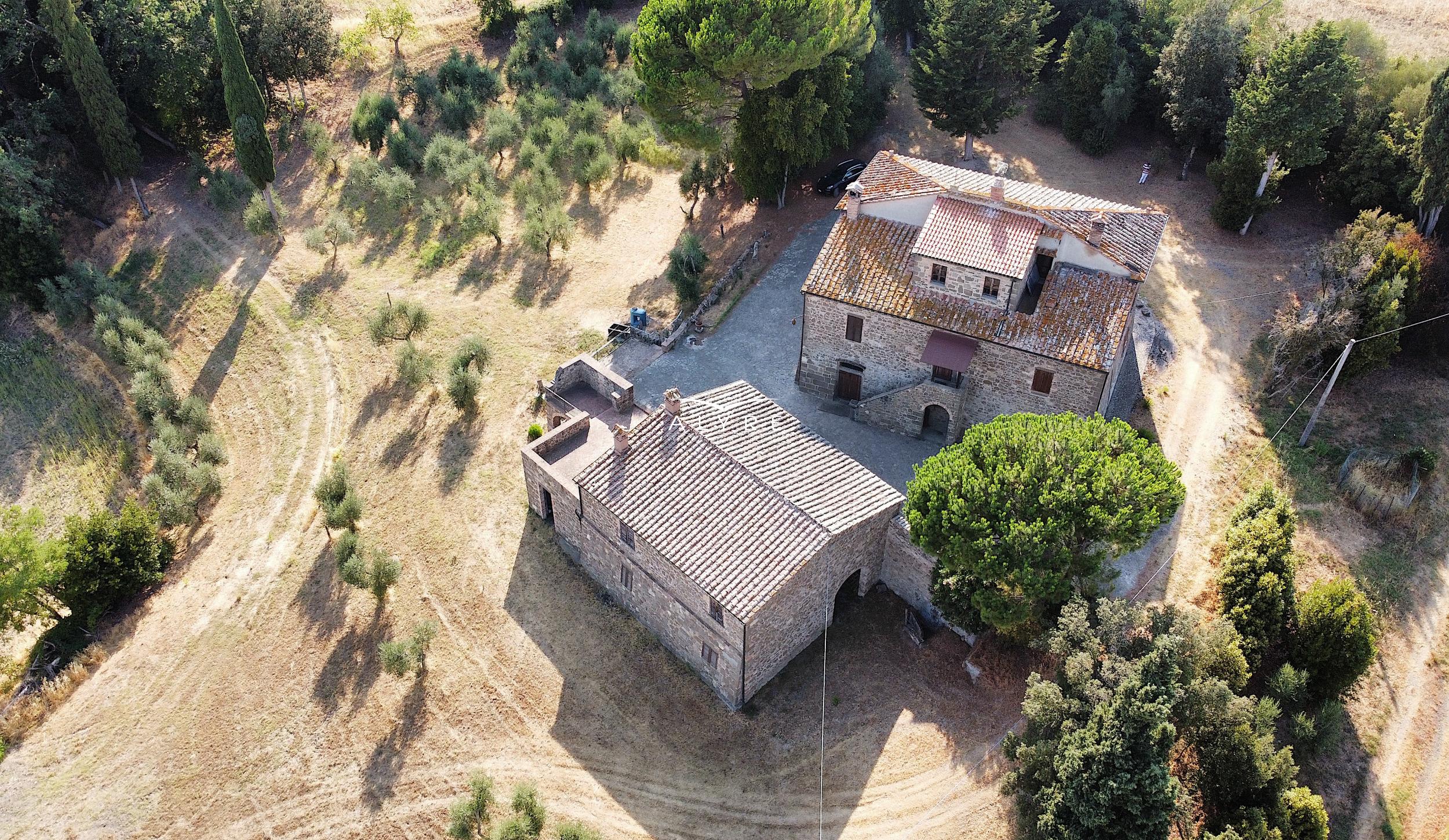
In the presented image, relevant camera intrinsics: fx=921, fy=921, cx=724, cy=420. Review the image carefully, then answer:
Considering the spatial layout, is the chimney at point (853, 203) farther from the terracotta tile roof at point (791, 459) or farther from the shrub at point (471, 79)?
the shrub at point (471, 79)

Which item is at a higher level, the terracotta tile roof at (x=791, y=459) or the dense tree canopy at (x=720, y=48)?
the dense tree canopy at (x=720, y=48)

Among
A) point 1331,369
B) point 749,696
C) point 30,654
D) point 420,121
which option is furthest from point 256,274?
point 1331,369

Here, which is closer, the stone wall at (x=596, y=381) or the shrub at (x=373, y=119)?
the stone wall at (x=596, y=381)

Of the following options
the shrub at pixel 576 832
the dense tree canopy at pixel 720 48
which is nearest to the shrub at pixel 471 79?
the dense tree canopy at pixel 720 48

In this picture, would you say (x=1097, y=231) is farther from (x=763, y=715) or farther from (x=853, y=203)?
(x=763, y=715)

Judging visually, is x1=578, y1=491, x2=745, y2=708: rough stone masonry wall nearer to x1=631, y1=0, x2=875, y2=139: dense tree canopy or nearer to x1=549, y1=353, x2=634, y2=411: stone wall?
x1=549, y1=353, x2=634, y2=411: stone wall

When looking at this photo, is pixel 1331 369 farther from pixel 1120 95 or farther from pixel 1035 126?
pixel 1035 126

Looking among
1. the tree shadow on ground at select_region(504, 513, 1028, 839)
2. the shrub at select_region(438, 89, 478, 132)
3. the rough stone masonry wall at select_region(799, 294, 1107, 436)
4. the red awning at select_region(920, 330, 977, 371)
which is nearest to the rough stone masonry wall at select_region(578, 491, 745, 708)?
Result: the tree shadow on ground at select_region(504, 513, 1028, 839)
